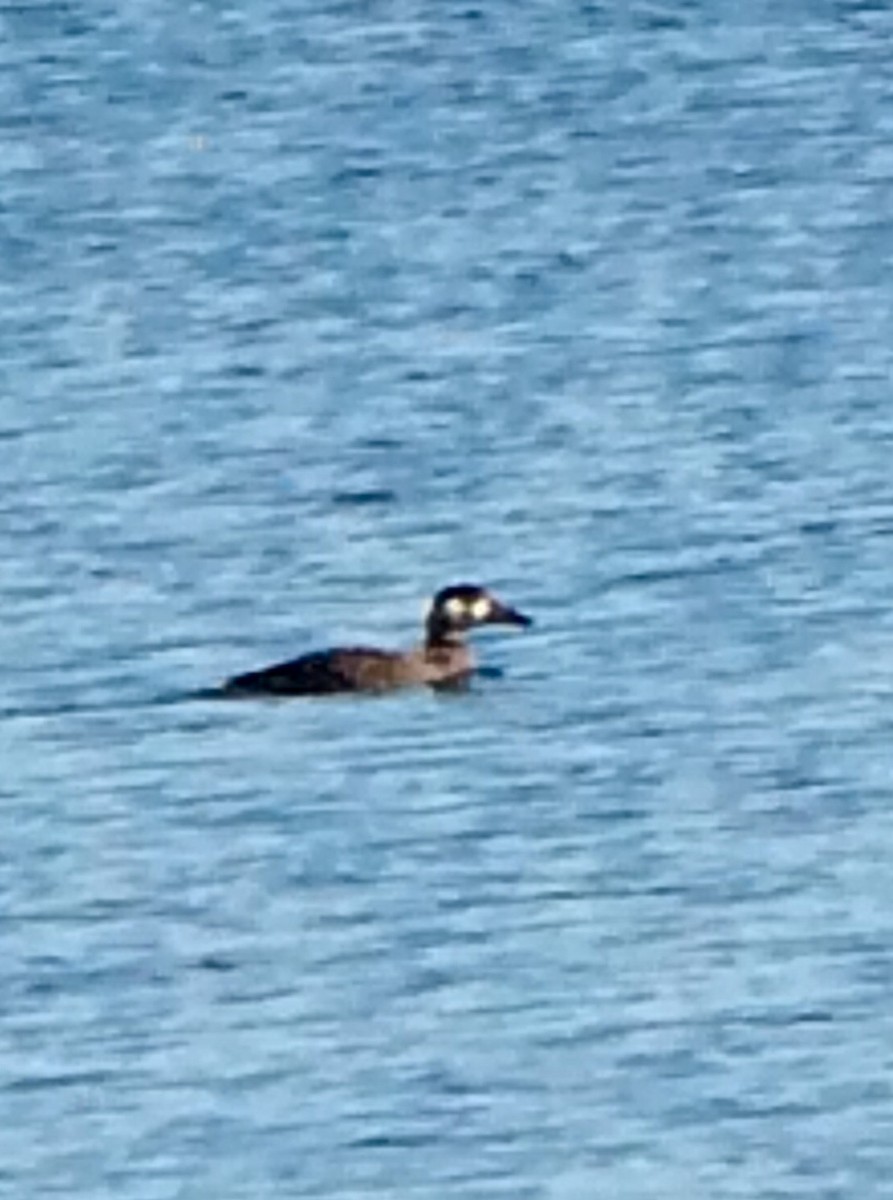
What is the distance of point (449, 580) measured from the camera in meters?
25.1

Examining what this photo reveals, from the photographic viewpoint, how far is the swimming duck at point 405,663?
2352cm

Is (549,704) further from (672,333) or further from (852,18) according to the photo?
(852,18)

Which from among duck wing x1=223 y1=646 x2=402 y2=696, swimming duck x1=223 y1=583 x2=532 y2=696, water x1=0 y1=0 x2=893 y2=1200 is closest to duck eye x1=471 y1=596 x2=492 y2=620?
swimming duck x1=223 y1=583 x2=532 y2=696

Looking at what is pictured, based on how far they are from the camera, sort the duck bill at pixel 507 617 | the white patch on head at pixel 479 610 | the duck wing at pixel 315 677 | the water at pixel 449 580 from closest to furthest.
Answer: the water at pixel 449 580 < the duck wing at pixel 315 677 < the white patch on head at pixel 479 610 < the duck bill at pixel 507 617

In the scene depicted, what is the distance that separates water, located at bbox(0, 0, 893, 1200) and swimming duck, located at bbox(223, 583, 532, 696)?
11 centimetres

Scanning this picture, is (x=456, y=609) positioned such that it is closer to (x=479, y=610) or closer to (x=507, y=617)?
(x=479, y=610)

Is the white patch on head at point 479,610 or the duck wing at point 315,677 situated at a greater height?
the white patch on head at point 479,610

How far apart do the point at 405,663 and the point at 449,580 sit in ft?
3.87

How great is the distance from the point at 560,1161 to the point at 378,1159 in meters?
0.43

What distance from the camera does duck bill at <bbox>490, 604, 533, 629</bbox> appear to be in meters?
24.1

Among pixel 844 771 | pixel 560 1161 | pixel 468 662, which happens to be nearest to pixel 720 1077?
pixel 560 1161

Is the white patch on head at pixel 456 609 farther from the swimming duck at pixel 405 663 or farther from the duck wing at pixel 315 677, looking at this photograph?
the duck wing at pixel 315 677

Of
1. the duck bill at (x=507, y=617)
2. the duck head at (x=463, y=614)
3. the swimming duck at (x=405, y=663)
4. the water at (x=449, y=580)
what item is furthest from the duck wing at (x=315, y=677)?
the duck bill at (x=507, y=617)

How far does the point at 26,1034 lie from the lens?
764 inches
